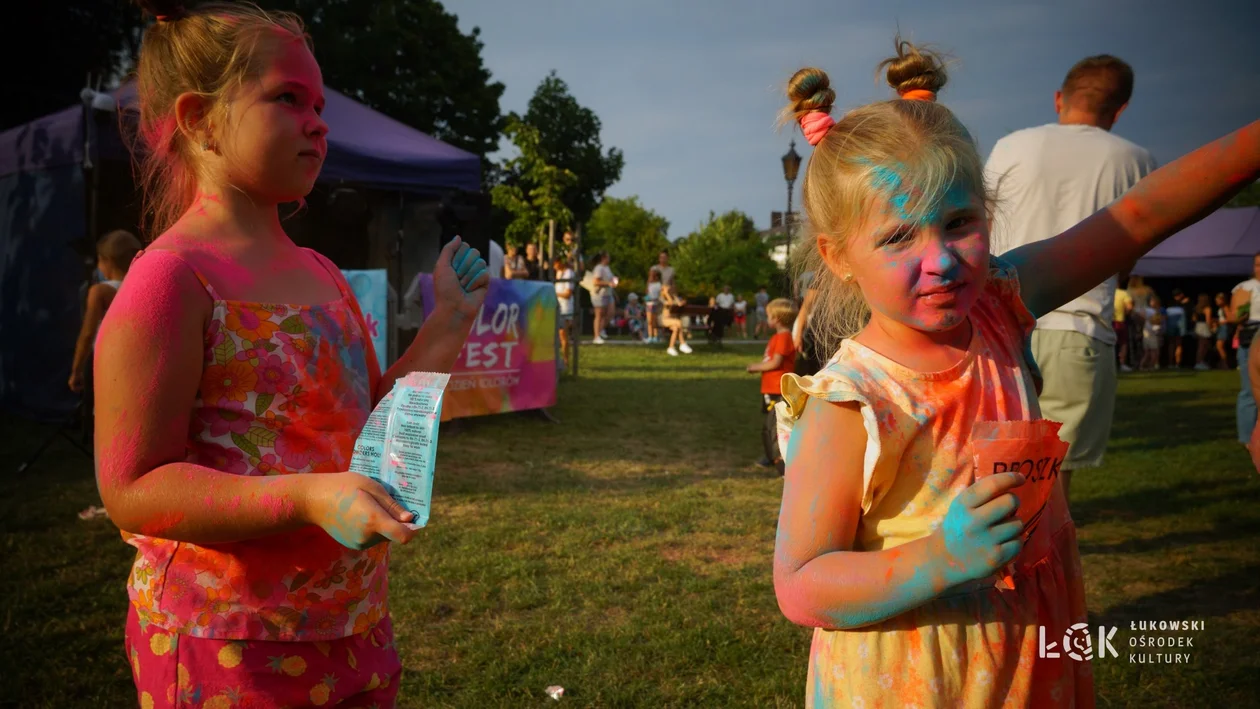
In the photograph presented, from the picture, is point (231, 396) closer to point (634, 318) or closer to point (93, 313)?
point (93, 313)

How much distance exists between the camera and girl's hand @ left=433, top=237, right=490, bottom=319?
68.2 inches

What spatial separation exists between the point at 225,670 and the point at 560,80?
5405 centimetres

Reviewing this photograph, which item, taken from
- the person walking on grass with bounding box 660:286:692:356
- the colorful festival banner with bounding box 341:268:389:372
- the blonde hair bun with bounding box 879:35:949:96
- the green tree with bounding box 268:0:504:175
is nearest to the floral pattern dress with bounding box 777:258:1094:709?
the blonde hair bun with bounding box 879:35:949:96

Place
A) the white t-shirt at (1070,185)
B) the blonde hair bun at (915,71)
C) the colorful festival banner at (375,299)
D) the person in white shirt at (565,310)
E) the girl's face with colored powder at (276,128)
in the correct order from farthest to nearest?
the person in white shirt at (565,310) → the colorful festival banner at (375,299) → the white t-shirt at (1070,185) → the blonde hair bun at (915,71) → the girl's face with colored powder at (276,128)

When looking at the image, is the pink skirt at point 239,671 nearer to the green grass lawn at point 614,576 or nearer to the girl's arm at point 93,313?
the green grass lawn at point 614,576

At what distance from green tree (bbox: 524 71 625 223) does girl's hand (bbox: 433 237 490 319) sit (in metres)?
47.4

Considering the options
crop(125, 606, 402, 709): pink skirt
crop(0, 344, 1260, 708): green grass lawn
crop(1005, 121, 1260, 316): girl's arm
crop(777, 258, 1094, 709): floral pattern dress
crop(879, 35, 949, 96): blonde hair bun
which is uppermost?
crop(879, 35, 949, 96): blonde hair bun

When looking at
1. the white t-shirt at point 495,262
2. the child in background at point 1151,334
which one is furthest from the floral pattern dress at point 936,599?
the child in background at point 1151,334

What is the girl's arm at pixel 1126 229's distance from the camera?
1.58m

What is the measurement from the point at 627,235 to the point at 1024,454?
57.6 m

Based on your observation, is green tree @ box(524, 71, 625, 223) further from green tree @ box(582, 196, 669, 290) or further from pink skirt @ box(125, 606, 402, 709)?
pink skirt @ box(125, 606, 402, 709)

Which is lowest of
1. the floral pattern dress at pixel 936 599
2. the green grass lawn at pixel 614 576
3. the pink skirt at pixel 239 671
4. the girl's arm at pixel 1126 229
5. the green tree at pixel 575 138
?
the green grass lawn at pixel 614 576

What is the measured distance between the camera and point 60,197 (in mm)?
8188

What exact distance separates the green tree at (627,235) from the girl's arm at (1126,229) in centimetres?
5264
